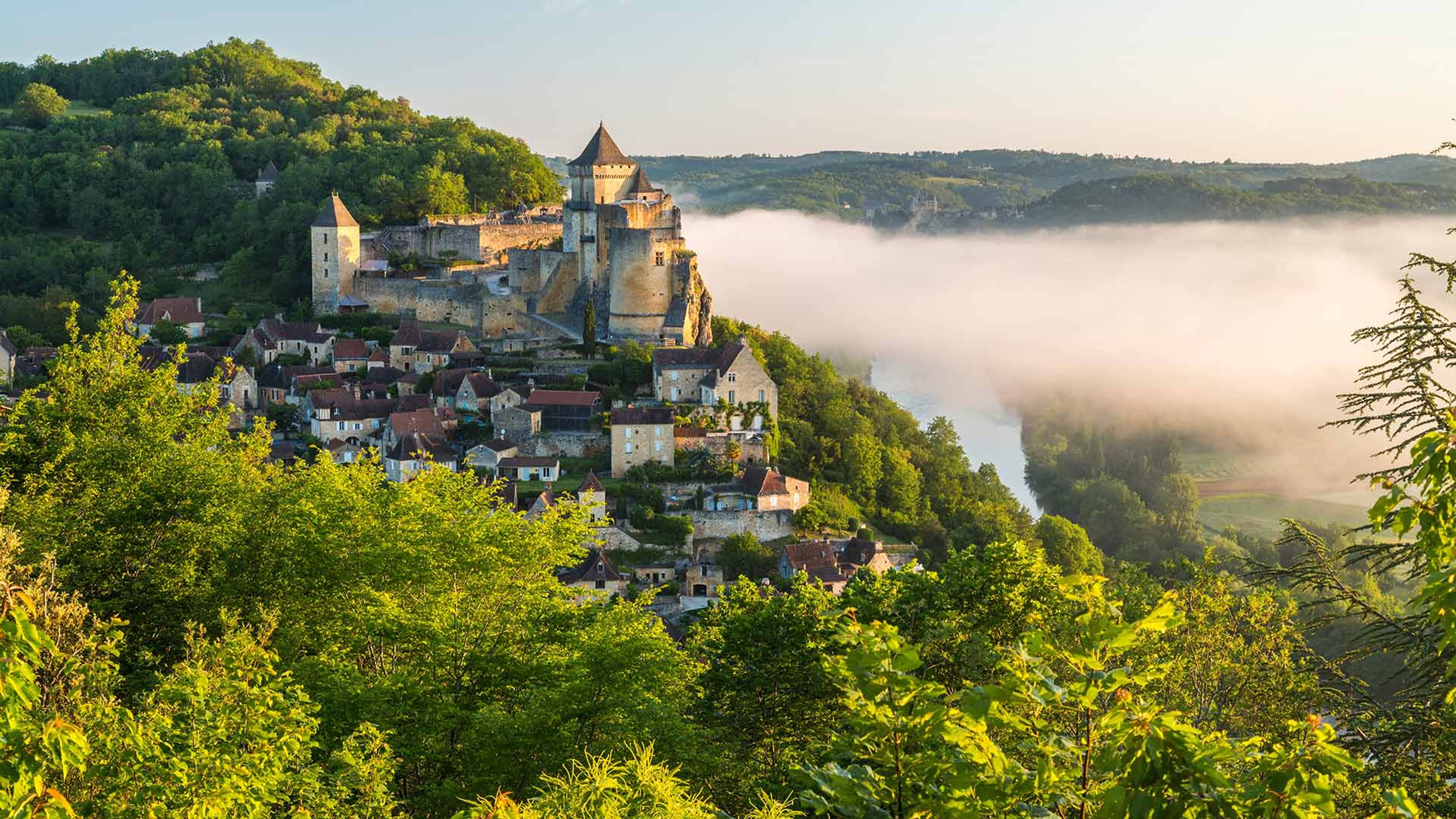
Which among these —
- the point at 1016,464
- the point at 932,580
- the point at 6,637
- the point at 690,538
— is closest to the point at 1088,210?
the point at 1016,464

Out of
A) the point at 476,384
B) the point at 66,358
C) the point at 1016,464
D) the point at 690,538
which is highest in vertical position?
the point at 66,358

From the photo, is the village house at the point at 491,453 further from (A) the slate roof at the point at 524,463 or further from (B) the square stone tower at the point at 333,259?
(B) the square stone tower at the point at 333,259

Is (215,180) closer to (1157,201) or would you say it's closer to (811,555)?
(811,555)

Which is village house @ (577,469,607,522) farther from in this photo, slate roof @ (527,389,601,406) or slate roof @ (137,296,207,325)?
slate roof @ (137,296,207,325)

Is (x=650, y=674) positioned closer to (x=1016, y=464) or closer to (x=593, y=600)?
(x=593, y=600)

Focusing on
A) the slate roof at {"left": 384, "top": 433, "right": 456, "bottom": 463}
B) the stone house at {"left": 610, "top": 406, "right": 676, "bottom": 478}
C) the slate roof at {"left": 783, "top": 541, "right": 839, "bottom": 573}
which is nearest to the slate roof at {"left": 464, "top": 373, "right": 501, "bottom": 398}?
the slate roof at {"left": 384, "top": 433, "right": 456, "bottom": 463}

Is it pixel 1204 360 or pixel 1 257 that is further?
pixel 1204 360

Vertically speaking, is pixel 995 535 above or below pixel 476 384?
below

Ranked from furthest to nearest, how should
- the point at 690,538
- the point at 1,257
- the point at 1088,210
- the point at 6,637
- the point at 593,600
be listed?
1. the point at 1088,210
2. the point at 1,257
3. the point at 690,538
4. the point at 593,600
5. the point at 6,637
